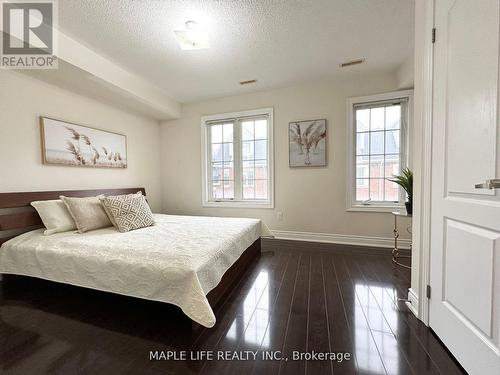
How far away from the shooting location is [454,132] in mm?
1120

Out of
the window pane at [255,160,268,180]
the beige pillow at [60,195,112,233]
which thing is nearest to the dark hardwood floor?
the beige pillow at [60,195,112,233]

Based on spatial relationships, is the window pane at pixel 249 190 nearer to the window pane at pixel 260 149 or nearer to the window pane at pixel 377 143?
the window pane at pixel 260 149

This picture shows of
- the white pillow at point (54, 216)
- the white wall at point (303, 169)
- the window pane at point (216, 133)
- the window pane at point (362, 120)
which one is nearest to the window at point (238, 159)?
the window pane at point (216, 133)

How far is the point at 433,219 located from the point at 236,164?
9.42 ft

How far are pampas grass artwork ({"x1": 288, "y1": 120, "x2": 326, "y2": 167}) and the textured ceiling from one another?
69cm

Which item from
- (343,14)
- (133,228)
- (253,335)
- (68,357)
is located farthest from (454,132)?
A: (133,228)

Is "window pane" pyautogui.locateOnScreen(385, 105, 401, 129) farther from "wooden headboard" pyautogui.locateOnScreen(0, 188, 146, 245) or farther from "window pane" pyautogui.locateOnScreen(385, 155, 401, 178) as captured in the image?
"wooden headboard" pyautogui.locateOnScreen(0, 188, 146, 245)

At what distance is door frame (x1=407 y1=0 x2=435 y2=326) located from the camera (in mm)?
1326

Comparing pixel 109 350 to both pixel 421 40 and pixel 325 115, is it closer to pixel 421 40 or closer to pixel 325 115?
pixel 421 40

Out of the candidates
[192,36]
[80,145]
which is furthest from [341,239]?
[80,145]

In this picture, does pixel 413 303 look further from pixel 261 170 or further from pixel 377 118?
pixel 261 170

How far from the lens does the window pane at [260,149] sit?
3.52 meters

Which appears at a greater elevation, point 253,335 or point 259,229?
point 259,229

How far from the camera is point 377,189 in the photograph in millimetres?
2992
